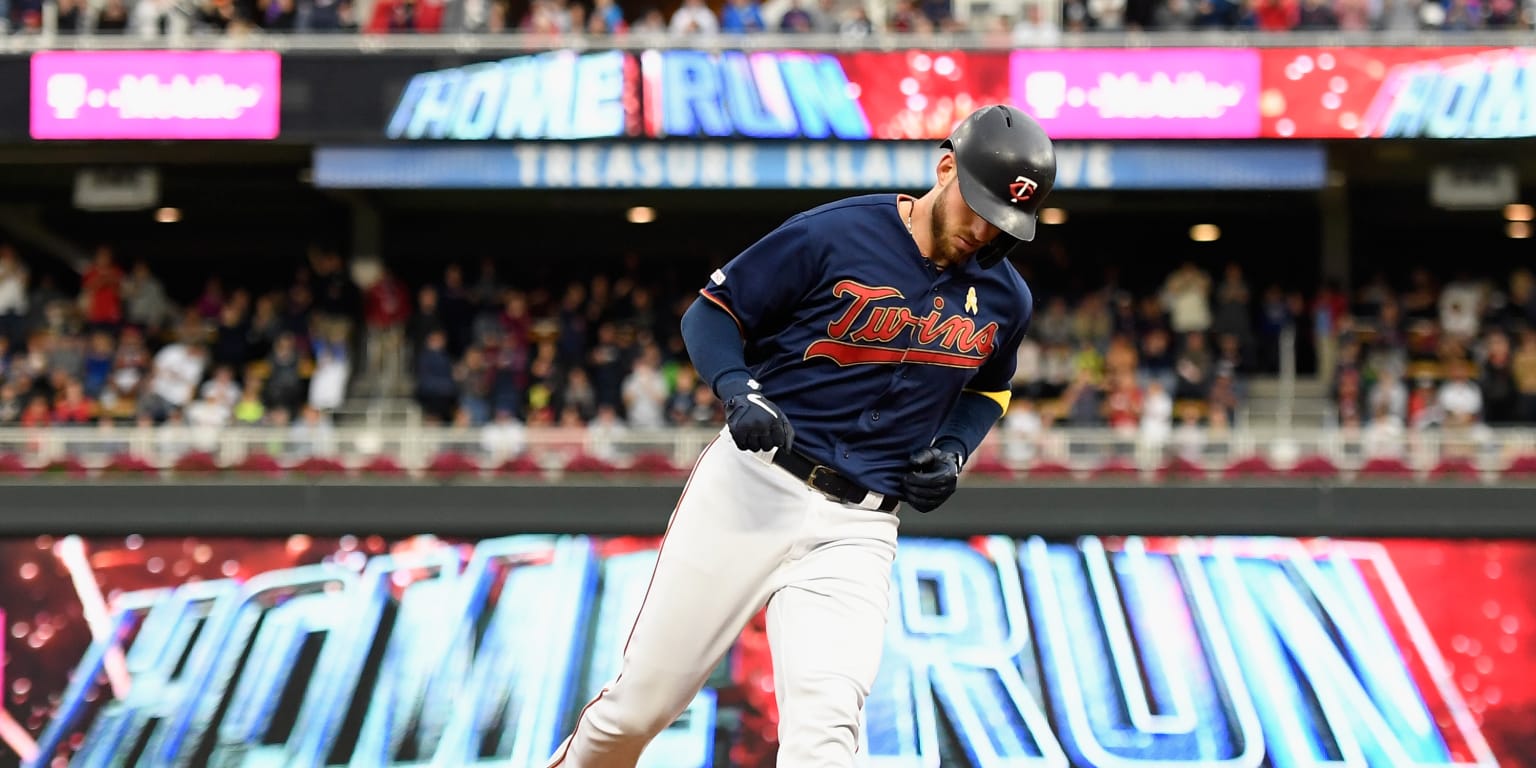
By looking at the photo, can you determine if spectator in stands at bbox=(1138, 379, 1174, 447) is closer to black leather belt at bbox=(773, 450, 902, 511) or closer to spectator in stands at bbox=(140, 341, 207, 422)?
spectator in stands at bbox=(140, 341, 207, 422)

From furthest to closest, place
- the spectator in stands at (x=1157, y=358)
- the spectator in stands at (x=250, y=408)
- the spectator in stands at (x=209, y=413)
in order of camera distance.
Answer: the spectator in stands at (x=1157, y=358), the spectator in stands at (x=250, y=408), the spectator in stands at (x=209, y=413)

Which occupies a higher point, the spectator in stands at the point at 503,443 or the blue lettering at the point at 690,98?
the blue lettering at the point at 690,98

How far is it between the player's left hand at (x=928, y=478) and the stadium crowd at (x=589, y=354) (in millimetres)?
8668

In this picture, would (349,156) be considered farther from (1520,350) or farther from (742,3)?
(1520,350)

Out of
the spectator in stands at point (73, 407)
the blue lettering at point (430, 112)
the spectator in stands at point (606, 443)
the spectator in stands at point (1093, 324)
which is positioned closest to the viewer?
the spectator in stands at point (606, 443)

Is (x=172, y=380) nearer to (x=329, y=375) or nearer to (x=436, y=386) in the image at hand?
(x=329, y=375)

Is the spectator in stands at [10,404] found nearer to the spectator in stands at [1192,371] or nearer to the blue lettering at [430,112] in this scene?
the blue lettering at [430,112]

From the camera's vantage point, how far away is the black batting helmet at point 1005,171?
3.98 metres

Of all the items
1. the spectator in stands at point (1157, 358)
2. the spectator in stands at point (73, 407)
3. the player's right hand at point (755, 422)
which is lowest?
the spectator in stands at point (73, 407)

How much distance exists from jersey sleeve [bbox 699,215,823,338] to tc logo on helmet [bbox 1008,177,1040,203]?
20.7 inches

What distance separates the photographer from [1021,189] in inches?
158

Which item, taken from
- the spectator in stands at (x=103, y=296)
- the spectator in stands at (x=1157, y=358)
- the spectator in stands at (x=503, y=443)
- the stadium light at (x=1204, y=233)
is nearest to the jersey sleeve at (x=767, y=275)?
the spectator in stands at (x=503, y=443)

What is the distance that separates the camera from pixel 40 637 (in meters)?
6.72

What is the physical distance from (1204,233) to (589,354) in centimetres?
783
